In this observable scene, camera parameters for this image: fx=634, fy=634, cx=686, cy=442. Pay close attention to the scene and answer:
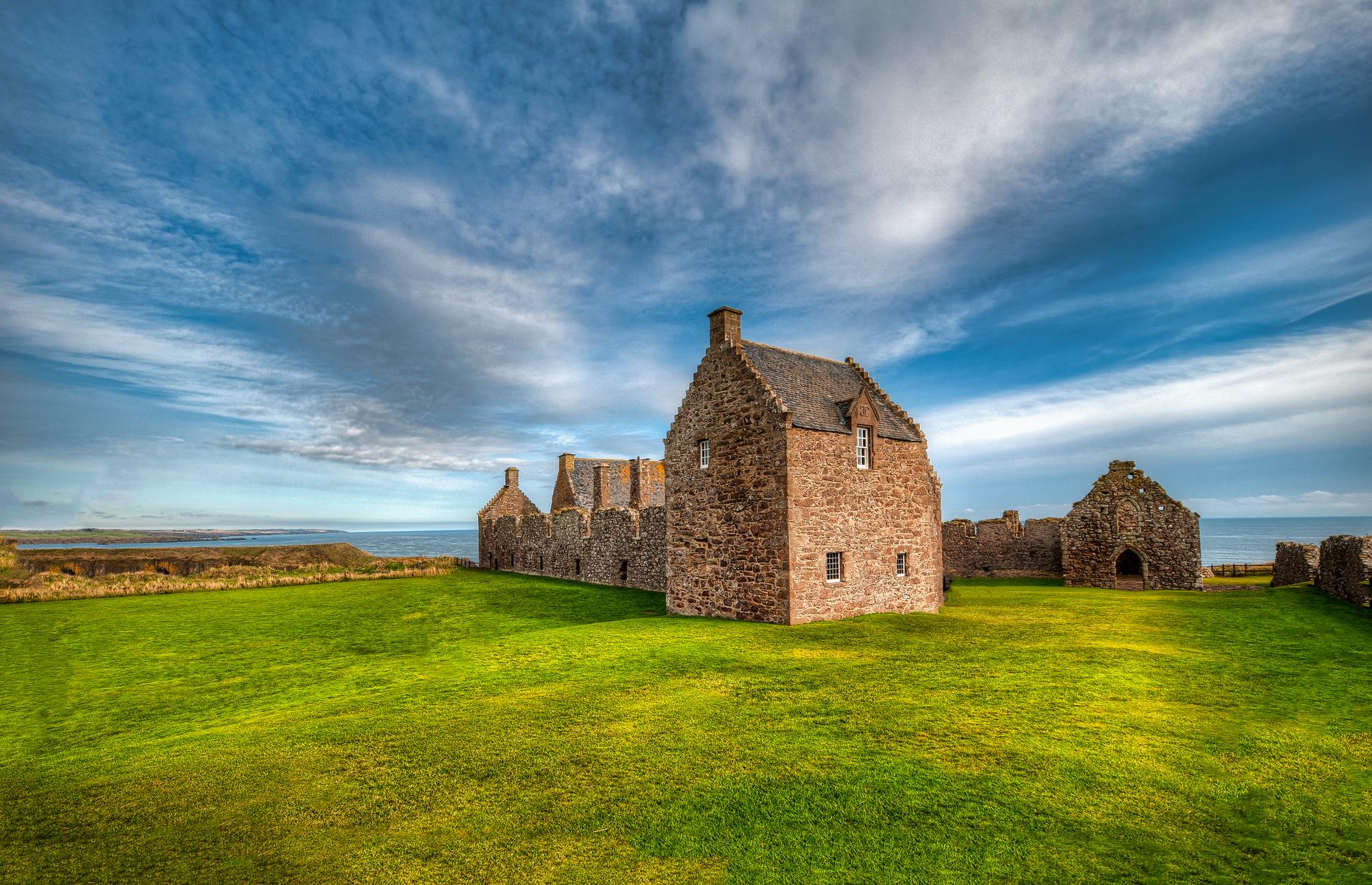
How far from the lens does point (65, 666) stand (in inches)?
572

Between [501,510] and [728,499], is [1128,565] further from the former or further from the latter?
[501,510]

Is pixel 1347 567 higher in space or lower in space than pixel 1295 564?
higher

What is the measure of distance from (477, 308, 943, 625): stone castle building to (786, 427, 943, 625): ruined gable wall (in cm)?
5

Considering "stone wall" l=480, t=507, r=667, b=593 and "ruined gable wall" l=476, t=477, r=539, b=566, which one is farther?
→ "ruined gable wall" l=476, t=477, r=539, b=566

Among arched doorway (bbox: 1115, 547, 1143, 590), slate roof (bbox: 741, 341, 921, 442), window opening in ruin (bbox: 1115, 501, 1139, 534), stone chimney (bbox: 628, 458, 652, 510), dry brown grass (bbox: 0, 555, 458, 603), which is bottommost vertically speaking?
dry brown grass (bbox: 0, 555, 458, 603)

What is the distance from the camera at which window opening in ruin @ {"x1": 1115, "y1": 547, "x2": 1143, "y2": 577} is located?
32969 mm

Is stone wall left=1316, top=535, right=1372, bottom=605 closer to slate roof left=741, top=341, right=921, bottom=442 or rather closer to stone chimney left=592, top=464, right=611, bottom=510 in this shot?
slate roof left=741, top=341, right=921, bottom=442

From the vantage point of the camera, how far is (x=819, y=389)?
2278cm

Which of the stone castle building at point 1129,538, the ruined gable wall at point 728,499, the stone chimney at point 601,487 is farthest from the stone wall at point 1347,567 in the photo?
the stone chimney at point 601,487

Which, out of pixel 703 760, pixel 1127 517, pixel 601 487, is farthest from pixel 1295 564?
pixel 601 487

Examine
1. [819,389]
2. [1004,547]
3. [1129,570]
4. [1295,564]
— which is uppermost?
[819,389]

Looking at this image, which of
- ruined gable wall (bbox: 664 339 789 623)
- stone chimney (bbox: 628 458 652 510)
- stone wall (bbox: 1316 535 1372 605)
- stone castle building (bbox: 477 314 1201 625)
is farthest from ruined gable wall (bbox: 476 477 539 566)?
stone wall (bbox: 1316 535 1372 605)

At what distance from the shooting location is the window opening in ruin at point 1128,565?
3297 centimetres

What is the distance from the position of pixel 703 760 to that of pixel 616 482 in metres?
35.7
